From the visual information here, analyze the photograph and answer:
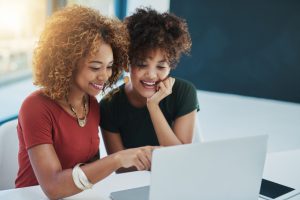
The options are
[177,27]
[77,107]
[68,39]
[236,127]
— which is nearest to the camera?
[68,39]

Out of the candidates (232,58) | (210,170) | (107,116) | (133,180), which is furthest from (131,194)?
(232,58)

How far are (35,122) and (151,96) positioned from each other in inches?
21.2

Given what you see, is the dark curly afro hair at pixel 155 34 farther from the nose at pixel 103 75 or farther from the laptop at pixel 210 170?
the laptop at pixel 210 170

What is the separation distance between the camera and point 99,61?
1.46 meters

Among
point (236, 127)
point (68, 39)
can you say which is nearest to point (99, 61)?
point (68, 39)

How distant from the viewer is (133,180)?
1.49 metres

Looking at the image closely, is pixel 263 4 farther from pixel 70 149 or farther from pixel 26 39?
pixel 70 149

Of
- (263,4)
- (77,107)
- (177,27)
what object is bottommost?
(77,107)

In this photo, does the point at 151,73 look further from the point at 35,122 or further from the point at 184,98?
the point at 35,122

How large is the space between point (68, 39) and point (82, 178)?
437mm

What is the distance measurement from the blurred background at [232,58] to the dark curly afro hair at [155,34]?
189 cm

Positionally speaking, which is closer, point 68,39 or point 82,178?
point 82,178

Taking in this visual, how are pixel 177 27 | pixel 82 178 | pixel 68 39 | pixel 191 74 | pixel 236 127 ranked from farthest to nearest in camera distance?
pixel 191 74
pixel 236 127
pixel 177 27
pixel 68 39
pixel 82 178

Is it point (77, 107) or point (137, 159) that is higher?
point (77, 107)
